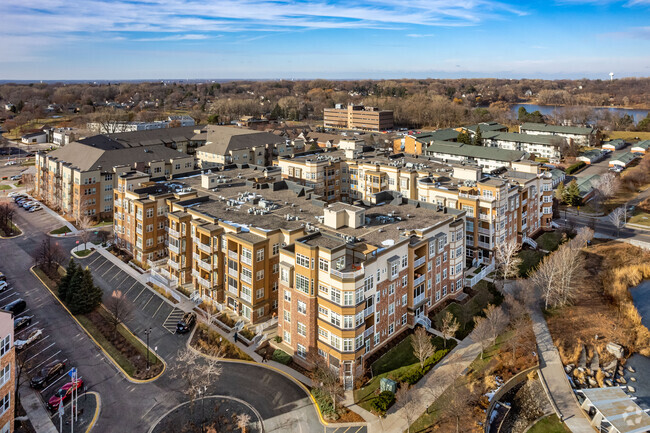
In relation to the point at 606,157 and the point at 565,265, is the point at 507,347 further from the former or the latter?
the point at 606,157

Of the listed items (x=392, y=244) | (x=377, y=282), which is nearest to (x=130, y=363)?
(x=377, y=282)

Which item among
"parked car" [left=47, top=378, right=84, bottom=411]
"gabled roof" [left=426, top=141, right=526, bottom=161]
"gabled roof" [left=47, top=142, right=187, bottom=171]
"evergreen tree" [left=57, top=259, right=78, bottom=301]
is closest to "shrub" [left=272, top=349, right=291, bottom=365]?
"parked car" [left=47, top=378, right=84, bottom=411]

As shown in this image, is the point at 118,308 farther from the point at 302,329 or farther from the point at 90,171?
the point at 90,171

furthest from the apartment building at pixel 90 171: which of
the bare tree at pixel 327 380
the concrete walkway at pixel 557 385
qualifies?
the concrete walkway at pixel 557 385

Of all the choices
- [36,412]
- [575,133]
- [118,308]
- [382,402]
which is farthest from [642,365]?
[575,133]

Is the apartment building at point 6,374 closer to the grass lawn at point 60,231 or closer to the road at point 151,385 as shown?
the road at point 151,385

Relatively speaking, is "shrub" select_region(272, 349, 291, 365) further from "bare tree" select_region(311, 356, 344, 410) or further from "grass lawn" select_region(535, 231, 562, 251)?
"grass lawn" select_region(535, 231, 562, 251)
